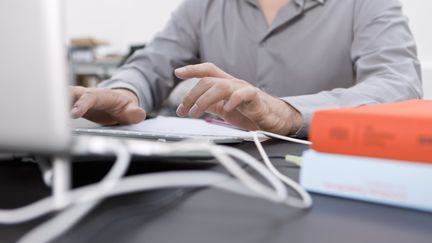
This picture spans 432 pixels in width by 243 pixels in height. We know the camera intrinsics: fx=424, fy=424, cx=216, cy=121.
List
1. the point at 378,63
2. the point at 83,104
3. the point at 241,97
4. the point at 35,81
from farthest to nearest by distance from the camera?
the point at 378,63, the point at 83,104, the point at 241,97, the point at 35,81

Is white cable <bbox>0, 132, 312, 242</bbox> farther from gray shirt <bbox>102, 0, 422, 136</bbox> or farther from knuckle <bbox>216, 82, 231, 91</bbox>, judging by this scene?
gray shirt <bbox>102, 0, 422, 136</bbox>

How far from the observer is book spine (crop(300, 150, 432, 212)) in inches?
10.8

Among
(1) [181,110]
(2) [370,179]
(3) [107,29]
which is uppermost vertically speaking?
(2) [370,179]

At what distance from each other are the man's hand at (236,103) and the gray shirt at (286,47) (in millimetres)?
319

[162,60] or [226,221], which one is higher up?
[226,221]

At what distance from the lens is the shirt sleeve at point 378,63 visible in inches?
25.3

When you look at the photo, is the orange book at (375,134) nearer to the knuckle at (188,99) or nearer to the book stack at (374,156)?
the book stack at (374,156)

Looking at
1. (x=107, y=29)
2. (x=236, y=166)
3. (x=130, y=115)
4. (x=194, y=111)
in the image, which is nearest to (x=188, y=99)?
(x=194, y=111)

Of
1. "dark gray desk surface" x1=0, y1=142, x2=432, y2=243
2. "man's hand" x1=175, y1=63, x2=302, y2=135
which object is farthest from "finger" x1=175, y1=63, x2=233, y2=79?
"dark gray desk surface" x1=0, y1=142, x2=432, y2=243

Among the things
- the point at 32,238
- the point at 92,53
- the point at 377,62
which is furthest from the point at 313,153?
the point at 92,53

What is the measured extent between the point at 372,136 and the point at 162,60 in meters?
0.85

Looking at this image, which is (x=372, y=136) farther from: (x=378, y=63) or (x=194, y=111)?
(x=378, y=63)

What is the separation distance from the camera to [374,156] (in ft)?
0.93

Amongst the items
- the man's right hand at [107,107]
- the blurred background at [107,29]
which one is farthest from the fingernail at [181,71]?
the blurred background at [107,29]
